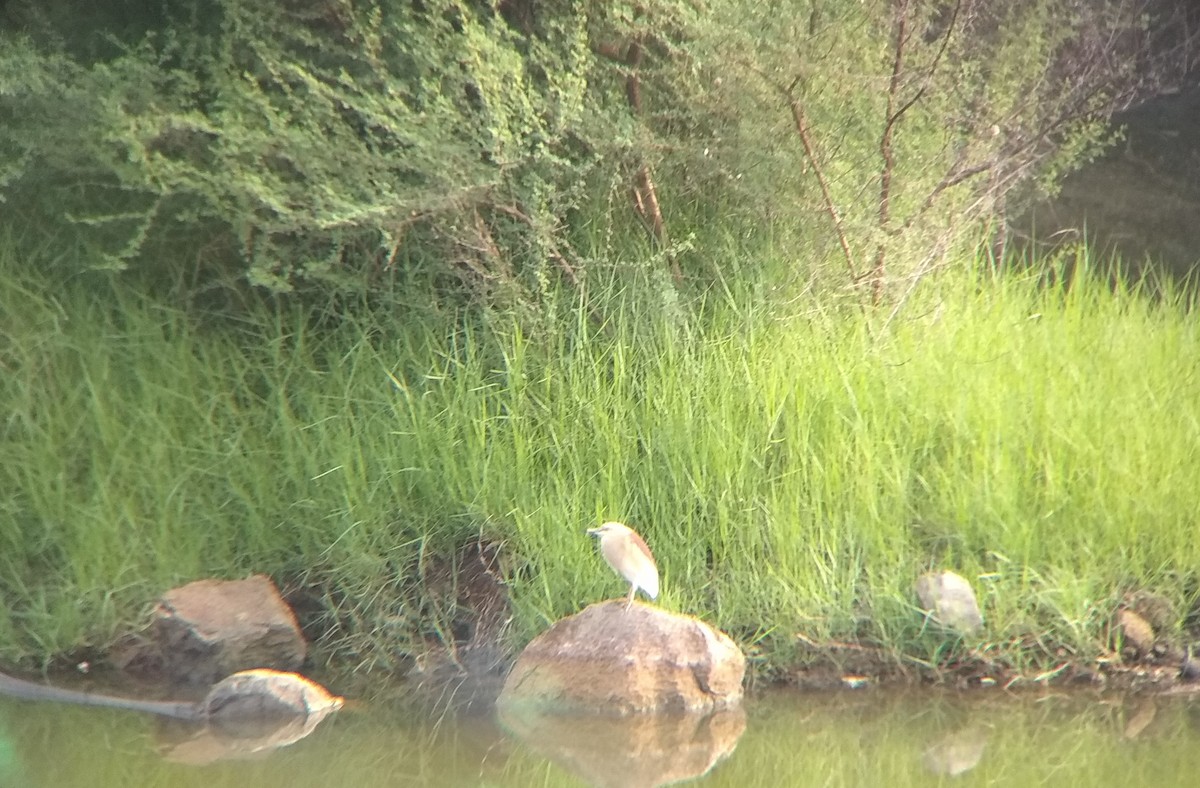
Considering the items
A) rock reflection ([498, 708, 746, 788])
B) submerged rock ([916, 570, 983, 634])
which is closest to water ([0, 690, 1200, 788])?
rock reflection ([498, 708, 746, 788])

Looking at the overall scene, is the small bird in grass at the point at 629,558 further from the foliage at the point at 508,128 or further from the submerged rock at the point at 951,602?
the foliage at the point at 508,128

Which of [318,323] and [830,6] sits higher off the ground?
[830,6]

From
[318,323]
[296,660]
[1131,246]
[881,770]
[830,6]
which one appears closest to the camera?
[881,770]

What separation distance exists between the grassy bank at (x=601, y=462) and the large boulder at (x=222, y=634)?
15 cm

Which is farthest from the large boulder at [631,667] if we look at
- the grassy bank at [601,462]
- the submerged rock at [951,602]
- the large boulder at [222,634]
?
the large boulder at [222,634]

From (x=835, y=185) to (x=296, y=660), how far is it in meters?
2.69

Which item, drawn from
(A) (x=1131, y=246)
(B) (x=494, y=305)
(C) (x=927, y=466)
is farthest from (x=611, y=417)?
(A) (x=1131, y=246)

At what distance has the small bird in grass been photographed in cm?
423

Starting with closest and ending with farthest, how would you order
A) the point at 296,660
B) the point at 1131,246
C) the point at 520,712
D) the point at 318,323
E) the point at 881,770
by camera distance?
the point at 881,770 → the point at 520,712 → the point at 296,660 → the point at 318,323 → the point at 1131,246

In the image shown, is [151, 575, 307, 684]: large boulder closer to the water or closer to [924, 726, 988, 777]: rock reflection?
the water

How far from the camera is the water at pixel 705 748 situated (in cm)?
383

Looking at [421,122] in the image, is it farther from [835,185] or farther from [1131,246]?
[1131,246]

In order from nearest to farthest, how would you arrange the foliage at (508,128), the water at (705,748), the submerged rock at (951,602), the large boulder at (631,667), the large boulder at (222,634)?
the water at (705,748), the large boulder at (631,667), the submerged rock at (951,602), the large boulder at (222,634), the foliage at (508,128)

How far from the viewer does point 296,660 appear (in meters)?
4.84
